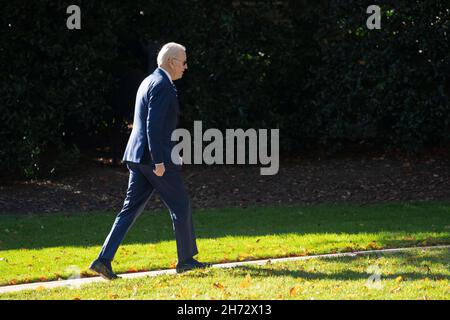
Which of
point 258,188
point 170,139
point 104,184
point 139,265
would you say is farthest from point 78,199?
point 170,139

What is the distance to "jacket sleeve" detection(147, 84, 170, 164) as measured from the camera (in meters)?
7.59

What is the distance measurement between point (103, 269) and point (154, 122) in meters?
1.35

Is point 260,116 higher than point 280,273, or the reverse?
point 260,116

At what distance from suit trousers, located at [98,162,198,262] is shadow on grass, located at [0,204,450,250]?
2254mm

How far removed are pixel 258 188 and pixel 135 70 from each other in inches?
125

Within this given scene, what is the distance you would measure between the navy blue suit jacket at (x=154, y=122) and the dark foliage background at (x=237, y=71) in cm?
640

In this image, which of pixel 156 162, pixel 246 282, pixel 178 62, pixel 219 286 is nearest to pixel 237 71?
pixel 178 62

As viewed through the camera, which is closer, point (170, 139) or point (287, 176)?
point (170, 139)

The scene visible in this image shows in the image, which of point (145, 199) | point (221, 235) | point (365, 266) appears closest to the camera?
point (145, 199)

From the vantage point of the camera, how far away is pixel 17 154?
13922 millimetres

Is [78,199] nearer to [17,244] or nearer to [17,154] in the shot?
[17,154]

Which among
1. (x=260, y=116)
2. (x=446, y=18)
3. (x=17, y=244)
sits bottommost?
(x=17, y=244)

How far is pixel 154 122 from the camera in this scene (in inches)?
300

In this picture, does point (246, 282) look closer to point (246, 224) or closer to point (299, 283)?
point (299, 283)
